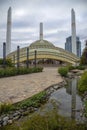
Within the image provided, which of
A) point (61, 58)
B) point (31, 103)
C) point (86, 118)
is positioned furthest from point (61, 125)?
point (61, 58)

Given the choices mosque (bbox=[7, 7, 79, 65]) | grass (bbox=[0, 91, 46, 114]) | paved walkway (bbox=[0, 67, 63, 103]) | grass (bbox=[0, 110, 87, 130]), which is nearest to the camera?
grass (bbox=[0, 110, 87, 130])

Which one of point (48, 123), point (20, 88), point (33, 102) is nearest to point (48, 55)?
point (20, 88)

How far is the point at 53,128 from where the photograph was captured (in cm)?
423

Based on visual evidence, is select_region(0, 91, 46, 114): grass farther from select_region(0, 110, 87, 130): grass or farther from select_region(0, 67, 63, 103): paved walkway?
select_region(0, 110, 87, 130): grass

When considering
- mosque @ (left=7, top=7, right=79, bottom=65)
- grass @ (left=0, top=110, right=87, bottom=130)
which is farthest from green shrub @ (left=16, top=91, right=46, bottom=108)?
mosque @ (left=7, top=7, right=79, bottom=65)

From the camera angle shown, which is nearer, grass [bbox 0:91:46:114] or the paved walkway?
grass [bbox 0:91:46:114]

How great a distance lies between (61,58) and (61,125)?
178ft

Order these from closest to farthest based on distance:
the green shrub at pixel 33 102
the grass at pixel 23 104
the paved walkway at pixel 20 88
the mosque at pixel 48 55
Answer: the grass at pixel 23 104, the green shrub at pixel 33 102, the paved walkway at pixel 20 88, the mosque at pixel 48 55

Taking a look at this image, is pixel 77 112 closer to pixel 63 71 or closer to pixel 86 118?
pixel 86 118

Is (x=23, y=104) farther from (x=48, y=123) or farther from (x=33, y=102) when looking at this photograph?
(x=48, y=123)

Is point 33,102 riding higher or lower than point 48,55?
lower

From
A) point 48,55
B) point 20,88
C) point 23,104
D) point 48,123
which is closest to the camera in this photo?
point 48,123

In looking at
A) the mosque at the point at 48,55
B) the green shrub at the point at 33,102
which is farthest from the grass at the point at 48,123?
the mosque at the point at 48,55

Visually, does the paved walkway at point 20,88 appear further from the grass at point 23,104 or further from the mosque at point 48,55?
the mosque at point 48,55
